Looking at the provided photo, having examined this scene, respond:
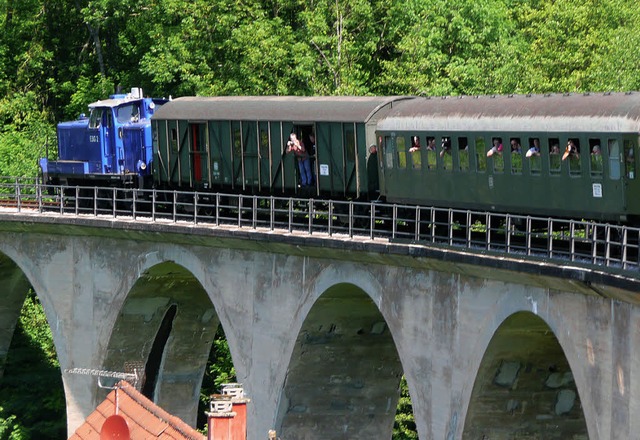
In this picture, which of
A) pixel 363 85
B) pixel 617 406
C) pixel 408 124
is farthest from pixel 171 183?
pixel 617 406

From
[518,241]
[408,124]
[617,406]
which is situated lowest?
[617,406]

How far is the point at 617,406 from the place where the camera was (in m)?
26.5

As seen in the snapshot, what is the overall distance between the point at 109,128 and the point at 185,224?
8562 millimetres

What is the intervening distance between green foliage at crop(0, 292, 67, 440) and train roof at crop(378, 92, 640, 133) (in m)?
21.1

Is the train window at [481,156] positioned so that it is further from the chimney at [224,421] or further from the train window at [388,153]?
the chimney at [224,421]

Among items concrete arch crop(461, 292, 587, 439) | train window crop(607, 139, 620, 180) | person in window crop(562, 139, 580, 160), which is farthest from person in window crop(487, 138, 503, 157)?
concrete arch crop(461, 292, 587, 439)

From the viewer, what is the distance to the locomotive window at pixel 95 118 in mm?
49219

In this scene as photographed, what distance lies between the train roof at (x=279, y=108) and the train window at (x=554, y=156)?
23.9ft

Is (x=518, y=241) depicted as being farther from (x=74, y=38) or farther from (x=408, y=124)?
(x=74, y=38)

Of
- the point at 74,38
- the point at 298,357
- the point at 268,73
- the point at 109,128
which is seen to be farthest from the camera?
the point at 74,38

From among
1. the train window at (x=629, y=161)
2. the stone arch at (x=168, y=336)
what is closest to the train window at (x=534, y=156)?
the train window at (x=629, y=161)

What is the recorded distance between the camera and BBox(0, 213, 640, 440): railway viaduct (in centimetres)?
2795

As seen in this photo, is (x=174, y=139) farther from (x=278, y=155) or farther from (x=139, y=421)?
(x=139, y=421)

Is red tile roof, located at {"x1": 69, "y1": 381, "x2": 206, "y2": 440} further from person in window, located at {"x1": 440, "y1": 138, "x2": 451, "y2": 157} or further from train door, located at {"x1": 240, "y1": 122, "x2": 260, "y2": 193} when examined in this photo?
train door, located at {"x1": 240, "y1": 122, "x2": 260, "y2": 193}
